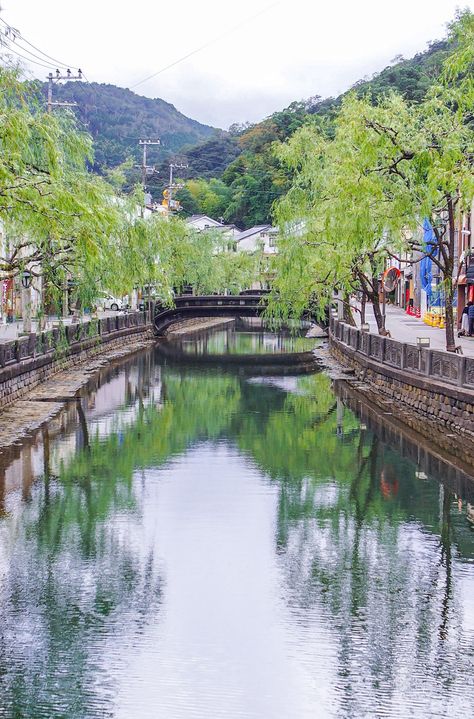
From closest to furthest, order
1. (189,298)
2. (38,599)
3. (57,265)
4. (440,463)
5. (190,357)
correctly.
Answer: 1. (38,599)
2. (440,463)
3. (57,265)
4. (190,357)
5. (189,298)

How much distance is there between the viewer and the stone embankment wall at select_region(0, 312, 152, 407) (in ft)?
87.4

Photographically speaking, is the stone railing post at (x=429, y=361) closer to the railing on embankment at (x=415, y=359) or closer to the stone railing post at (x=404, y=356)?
the railing on embankment at (x=415, y=359)

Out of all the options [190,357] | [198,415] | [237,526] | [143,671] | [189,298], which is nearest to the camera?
[143,671]

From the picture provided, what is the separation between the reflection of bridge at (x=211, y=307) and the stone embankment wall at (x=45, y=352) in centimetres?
1161

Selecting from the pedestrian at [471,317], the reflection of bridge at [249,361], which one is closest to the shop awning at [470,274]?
the pedestrian at [471,317]

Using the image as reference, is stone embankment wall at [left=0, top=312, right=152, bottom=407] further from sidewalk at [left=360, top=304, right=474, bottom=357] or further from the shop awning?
the shop awning

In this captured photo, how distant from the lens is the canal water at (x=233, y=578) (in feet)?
28.4

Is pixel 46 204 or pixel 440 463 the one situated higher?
pixel 46 204

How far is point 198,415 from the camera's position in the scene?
27594mm

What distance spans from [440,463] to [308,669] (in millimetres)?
10623

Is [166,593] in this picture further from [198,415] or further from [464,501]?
[198,415]

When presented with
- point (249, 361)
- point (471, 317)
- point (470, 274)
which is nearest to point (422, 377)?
point (471, 317)

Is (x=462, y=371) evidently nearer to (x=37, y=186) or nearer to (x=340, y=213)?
(x=340, y=213)

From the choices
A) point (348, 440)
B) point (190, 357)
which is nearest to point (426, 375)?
point (348, 440)
